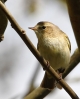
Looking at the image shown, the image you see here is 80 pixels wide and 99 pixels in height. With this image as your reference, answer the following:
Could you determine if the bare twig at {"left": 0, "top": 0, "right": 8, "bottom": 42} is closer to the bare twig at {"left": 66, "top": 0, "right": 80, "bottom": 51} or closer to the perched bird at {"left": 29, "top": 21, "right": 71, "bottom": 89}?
the bare twig at {"left": 66, "top": 0, "right": 80, "bottom": 51}

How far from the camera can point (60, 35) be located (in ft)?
9.27

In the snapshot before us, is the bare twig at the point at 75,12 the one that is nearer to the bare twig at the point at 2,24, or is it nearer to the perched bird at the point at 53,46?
the bare twig at the point at 2,24

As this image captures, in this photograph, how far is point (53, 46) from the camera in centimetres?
250

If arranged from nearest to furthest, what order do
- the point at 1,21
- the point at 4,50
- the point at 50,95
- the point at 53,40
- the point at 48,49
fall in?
the point at 1,21
the point at 50,95
the point at 48,49
the point at 53,40
the point at 4,50

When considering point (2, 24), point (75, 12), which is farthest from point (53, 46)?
point (75, 12)

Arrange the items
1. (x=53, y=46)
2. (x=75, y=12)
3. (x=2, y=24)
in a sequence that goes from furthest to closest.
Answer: (x=53, y=46) < (x=2, y=24) < (x=75, y=12)

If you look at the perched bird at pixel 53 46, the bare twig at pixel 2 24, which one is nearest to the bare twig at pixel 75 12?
the bare twig at pixel 2 24

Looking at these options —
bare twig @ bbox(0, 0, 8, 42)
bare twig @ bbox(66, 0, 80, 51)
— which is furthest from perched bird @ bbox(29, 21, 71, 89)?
bare twig @ bbox(66, 0, 80, 51)

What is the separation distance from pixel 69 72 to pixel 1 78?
0.84 meters

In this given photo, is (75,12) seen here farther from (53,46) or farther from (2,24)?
(53,46)

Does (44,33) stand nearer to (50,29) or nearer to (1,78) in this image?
(50,29)

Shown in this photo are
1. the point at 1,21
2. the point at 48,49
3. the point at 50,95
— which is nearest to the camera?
the point at 1,21

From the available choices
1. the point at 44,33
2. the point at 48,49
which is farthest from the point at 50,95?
the point at 44,33

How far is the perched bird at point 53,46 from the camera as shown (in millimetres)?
2484
